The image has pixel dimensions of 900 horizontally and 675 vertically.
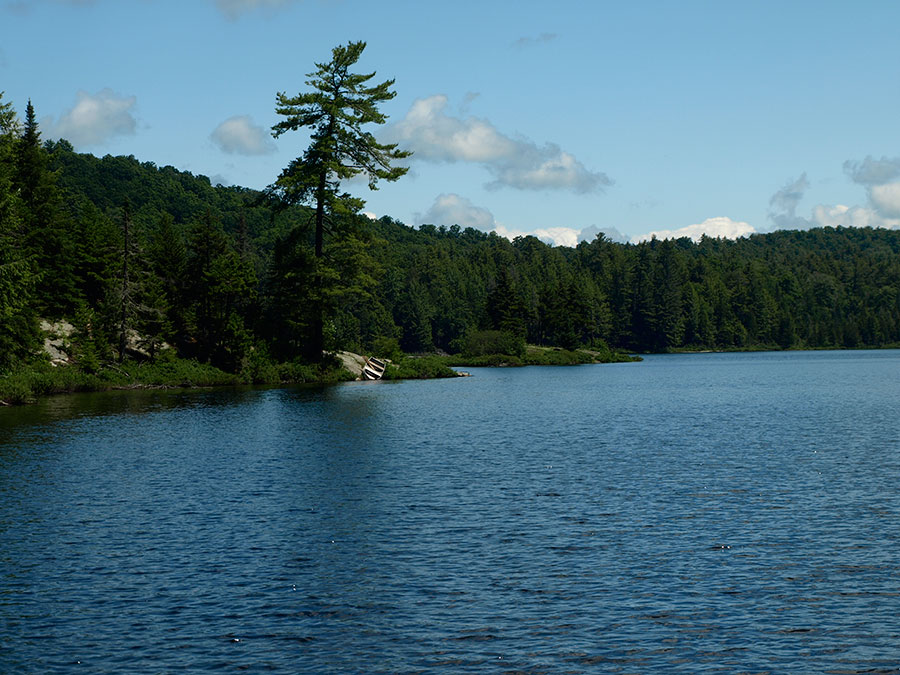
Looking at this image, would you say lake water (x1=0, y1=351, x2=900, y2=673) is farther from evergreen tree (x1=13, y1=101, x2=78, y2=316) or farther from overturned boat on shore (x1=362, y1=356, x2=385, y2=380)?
overturned boat on shore (x1=362, y1=356, x2=385, y2=380)

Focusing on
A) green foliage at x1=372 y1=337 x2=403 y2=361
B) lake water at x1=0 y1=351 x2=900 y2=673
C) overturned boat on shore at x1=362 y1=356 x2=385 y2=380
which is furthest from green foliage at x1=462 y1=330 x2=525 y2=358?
lake water at x1=0 y1=351 x2=900 y2=673

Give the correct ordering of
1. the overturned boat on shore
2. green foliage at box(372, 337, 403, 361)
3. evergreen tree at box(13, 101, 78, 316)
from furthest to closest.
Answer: green foliage at box(372, 337, 403, 361)
the overturned boat on shore
evergreen tree at box(13, 101, 78, 316)

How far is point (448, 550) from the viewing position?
20.8 metres

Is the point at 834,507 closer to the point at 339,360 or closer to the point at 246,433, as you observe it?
the point at 246,433

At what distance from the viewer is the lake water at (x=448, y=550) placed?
14.6 meters

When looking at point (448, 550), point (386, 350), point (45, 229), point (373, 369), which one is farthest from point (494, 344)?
point (448, 550)

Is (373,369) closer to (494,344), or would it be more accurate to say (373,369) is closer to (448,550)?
(494,344)

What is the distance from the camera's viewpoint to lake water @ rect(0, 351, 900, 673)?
14641 mm

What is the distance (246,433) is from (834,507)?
2761 centimetres

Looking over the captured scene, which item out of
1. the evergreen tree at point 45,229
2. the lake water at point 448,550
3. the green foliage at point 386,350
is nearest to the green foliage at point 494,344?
the green foliage at point 386,350

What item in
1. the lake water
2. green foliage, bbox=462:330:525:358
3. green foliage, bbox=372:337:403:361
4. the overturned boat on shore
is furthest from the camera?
green foliage, bbox=462:330:525:358

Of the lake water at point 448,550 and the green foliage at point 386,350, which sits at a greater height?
the green foliage at point 386,350

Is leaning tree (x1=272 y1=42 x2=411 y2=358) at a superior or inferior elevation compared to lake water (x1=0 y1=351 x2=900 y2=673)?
→ superior

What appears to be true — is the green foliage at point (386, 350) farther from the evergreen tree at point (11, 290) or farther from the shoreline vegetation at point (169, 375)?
the evergreen tree at point (11, 290)
